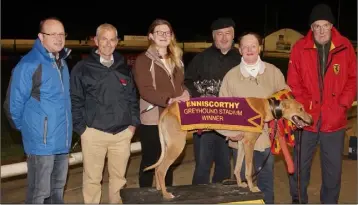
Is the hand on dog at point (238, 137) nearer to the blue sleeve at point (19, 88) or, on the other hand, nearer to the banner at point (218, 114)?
the banner at point (218, 114)

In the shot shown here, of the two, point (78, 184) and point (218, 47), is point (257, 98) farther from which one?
point (78, 184)

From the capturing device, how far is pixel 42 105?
3855 millimetres

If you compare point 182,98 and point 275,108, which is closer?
point 275,108

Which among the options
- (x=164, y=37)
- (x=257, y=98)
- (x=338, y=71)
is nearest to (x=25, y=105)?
(x=164, y=37)

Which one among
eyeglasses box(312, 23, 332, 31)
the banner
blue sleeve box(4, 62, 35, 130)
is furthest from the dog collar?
blue sleeve box(4, 62, 35, 130)

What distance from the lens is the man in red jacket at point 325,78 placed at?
446cm

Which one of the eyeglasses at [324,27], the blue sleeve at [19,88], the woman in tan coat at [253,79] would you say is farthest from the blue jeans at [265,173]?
the blue sleeve at [19,88]

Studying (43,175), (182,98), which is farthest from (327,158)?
(43,175)

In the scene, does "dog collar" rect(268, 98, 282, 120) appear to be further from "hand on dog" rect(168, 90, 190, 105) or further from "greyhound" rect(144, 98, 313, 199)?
"hand on dog" rect(168, 90, 190, 105)

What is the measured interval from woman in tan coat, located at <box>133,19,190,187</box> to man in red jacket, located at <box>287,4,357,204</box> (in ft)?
4.08

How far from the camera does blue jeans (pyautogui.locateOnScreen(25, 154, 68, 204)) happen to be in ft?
12.9

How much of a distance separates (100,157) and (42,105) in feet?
2.68

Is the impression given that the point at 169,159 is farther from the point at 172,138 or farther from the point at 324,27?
the point at 324,27

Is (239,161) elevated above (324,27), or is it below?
below
